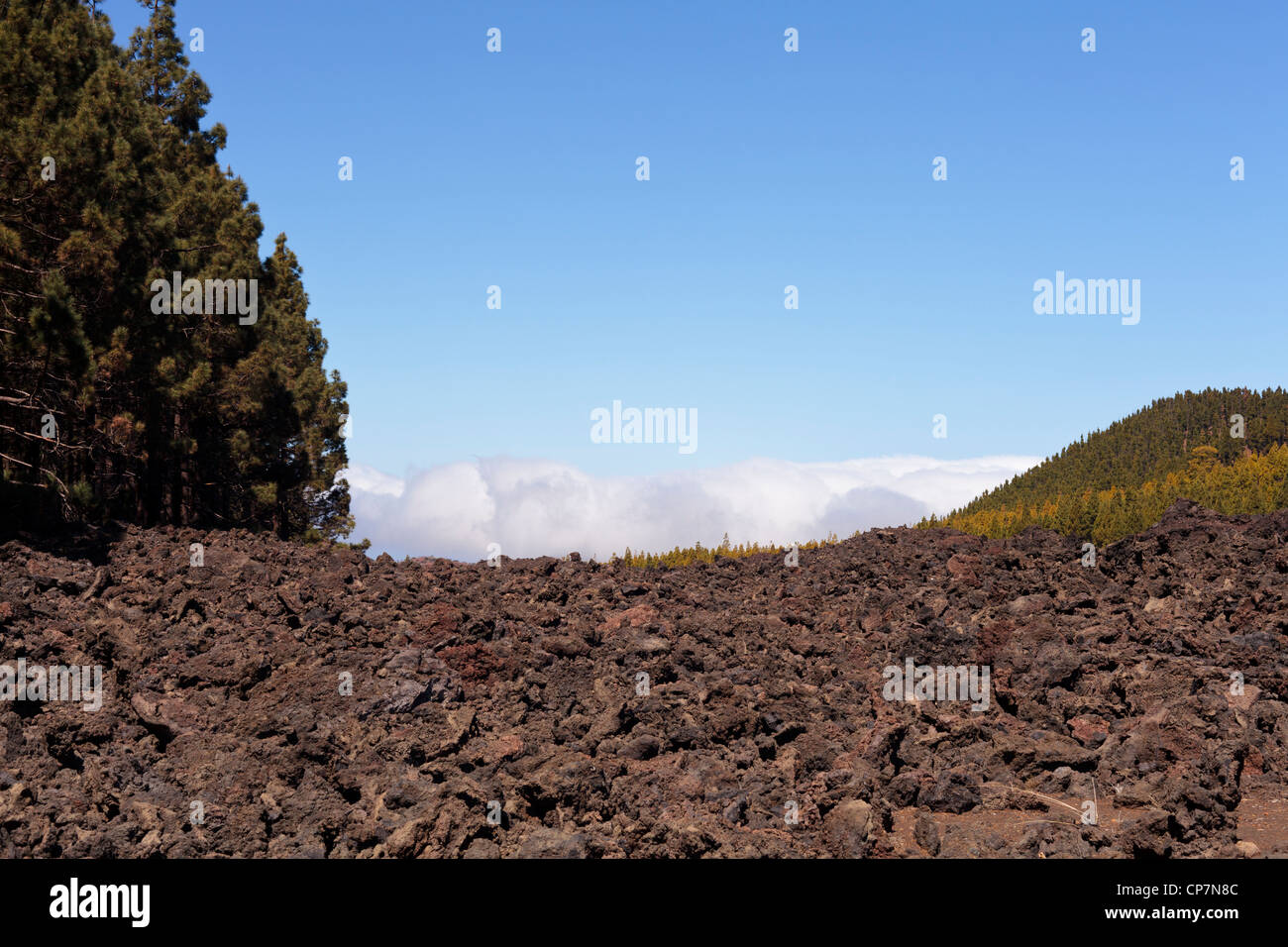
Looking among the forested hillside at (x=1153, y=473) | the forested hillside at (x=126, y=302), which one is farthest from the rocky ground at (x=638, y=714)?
the forested hillside at (x=1153, y=473)

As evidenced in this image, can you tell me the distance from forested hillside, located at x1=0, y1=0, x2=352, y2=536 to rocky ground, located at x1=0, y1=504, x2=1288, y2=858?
16.6 feet

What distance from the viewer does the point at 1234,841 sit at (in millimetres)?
8812

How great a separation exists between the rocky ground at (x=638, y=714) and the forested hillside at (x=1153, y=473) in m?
9.61

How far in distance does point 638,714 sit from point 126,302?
19.7 m

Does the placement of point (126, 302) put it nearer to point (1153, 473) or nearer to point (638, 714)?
point (638, 714)

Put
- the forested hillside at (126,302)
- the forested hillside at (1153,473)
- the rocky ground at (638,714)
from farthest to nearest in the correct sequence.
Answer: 1. the forested hillside at (1153,473)
2. the forested hillside at (126,302)
3. the rocky ground at (638,714)

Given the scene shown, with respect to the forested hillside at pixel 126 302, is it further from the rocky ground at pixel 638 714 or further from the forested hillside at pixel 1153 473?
the forested hillside at pixel 1153 473

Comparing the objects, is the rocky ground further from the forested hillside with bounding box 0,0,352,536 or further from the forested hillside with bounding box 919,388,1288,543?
the forested hillside with bounding box 919,388,1288,543

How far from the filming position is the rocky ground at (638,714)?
8.91 metres

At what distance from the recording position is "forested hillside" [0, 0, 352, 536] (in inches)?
876

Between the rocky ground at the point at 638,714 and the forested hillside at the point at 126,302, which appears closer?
the rocky ground at the point at 638,714
